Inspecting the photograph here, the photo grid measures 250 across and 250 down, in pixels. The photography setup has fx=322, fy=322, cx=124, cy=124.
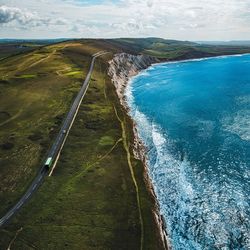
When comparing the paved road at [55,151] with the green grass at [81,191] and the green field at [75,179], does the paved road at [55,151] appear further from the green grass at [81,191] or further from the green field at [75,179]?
the green grass at [81,191]

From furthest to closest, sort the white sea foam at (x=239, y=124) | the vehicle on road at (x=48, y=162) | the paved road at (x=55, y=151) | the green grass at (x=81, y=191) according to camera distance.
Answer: the white sea foam at (x=239, y=124), the vehicle on road at (x=48, y=162), the paved road at (x=55, y=151), the green grass at (x=81, y=191)

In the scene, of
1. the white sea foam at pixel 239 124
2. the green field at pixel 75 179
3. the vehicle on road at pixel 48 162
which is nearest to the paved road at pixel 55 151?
the vehicle on road at pixel 48 162

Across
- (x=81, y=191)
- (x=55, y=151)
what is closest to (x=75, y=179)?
(x=81, y=191)

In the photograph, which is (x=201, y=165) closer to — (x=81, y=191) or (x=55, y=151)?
(x=81, y=191)

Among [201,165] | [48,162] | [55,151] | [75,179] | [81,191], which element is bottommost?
[81,191]

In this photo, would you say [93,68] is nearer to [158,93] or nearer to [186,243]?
[158,93]

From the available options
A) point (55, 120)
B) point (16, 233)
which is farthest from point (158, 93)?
point (16, 233)

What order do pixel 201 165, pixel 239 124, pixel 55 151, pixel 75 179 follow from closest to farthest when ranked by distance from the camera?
pixel 75 179, pixel 201 165, pixel 55 151, pixel 239 124
